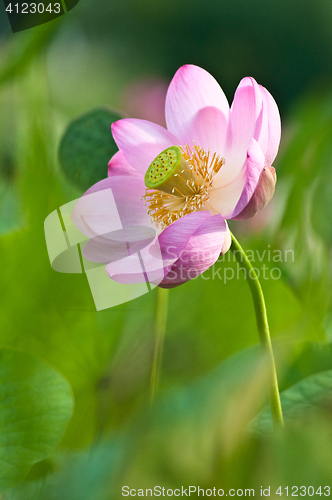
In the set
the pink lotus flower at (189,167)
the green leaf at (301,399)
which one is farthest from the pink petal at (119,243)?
the green leaf at (301,399)

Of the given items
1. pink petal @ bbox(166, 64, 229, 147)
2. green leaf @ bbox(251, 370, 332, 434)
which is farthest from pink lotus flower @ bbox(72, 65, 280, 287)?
green leaf @ bbox(251, 370, 332, 434)

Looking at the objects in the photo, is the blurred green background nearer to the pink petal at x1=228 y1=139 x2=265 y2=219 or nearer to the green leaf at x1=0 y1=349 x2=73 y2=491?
the green leaf at x1=0 y1=349 x2=73 y2=491

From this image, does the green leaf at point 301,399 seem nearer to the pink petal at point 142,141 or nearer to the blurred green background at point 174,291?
the blurred green background at point 174,291

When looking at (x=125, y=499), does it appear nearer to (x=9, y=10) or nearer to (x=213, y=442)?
(x=213, y=442)

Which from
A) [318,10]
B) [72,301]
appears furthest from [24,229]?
[318,10]

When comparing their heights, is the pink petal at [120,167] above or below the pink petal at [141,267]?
above

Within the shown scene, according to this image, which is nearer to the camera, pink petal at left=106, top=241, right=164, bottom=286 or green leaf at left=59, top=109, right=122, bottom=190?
pink petal at left=106, top=241, right=164, bottom=286
